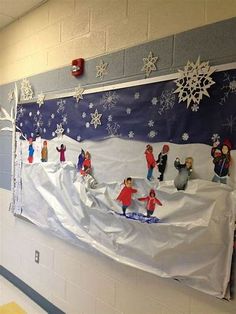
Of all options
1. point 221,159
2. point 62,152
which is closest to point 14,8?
point 62,152

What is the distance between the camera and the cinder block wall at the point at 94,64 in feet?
4.85

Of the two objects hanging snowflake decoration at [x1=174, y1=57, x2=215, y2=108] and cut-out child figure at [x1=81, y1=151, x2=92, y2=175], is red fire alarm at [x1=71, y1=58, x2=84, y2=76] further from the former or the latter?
hanging snowflake decoration at [x1=174, y1=57, x2=215, y2=108]

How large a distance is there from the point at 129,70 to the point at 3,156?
6.13 ft

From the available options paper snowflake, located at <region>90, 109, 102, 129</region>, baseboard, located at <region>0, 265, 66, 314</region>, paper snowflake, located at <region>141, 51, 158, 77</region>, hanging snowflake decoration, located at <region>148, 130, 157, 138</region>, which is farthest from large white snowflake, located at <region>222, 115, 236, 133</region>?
baseboard, located at <region>0, 265, 66, 314</region>

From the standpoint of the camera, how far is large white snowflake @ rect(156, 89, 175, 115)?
1.55 m

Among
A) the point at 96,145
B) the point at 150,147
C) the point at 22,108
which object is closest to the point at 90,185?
the point at 96,145

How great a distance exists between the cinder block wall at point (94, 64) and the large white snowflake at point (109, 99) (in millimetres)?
110

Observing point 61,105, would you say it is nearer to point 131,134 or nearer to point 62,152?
point 62,152

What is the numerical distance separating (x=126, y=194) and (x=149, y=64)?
78 centimetres

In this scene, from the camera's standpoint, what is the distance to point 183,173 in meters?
1.50

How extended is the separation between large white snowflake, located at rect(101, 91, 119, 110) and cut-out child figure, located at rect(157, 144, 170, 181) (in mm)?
476

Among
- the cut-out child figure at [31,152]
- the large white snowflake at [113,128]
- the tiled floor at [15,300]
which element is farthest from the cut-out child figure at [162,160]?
the tiled floor at [15,300]

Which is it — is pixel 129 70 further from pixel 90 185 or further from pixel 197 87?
pixel 90 185

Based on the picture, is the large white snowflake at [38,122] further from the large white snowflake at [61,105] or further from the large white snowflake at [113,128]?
the large white snowflake at [113,128]
